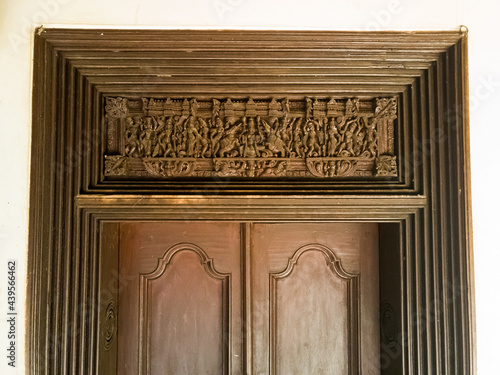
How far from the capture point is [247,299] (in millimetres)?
2309

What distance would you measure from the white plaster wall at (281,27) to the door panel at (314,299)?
0.53 meters

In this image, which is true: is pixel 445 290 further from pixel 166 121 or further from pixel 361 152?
pixel 166 121

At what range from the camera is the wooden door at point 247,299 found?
7.63ft

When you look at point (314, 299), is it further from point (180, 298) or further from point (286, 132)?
point (286, 132)

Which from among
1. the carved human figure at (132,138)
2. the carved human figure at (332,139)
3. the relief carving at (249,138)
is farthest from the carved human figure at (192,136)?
the carved human figure at (332,139)

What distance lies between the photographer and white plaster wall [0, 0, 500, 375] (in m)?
2.04

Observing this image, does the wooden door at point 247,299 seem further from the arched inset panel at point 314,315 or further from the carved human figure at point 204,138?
the carved human figure at point 204,138

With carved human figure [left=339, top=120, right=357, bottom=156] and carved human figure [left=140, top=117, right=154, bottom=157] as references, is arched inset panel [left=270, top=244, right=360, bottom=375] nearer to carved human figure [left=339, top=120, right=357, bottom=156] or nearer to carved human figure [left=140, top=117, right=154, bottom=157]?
carved human figure [left=339, top=120, right=357, bottom=156]

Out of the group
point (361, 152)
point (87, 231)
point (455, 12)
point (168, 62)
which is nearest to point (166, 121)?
point (168, 62)

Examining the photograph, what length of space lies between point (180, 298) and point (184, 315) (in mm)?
87

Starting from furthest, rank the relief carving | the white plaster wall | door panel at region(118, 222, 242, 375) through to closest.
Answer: door panel at region(118, 222, 242, 375) < the relief carving < the white plaster wall

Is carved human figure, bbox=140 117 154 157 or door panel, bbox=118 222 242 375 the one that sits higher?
carved human figure, bbox=140 117 154 157

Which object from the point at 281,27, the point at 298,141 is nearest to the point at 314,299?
the point at 298,141

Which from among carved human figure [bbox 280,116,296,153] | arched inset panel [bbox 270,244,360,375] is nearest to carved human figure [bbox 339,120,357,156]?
carved human figure [bbox 280,116,296,153]
